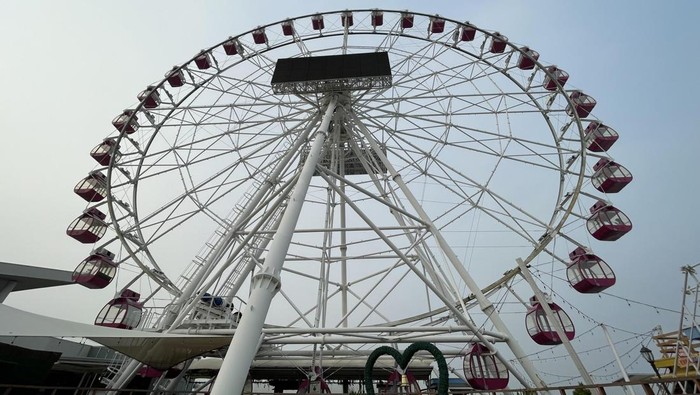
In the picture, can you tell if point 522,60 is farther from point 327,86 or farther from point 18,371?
point 18,371

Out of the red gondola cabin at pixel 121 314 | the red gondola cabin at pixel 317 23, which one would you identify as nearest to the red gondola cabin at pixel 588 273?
the red gondola cabin at pixel 317 23

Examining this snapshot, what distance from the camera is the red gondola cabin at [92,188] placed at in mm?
15930

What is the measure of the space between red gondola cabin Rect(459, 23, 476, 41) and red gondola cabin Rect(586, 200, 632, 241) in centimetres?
895

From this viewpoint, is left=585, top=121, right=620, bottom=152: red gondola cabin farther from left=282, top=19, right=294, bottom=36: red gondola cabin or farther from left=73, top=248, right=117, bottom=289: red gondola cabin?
left=73, top=248, right=117, bottom=289: red gondola cabin

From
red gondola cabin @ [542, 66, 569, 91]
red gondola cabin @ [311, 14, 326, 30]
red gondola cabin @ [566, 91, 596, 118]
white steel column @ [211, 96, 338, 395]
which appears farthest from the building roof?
red gondola cabin @ [566, 91, 596, 118]

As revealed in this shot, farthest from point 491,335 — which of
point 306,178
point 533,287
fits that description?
point 306,178

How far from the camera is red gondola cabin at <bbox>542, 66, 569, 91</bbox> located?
14.3 m

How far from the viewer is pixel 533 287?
10711 mm

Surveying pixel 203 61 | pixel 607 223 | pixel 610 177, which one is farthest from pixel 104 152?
pixel 610 177

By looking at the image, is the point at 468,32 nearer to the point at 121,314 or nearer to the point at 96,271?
the point at 121,314

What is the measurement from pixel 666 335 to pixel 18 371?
2481 cm

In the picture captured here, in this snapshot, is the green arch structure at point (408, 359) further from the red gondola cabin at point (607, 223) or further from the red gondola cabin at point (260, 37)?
the red gondola cabin at point (260, 37)

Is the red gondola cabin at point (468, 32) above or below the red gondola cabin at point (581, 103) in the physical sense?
above

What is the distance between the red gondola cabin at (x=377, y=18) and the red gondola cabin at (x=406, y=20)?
1.19 meters
